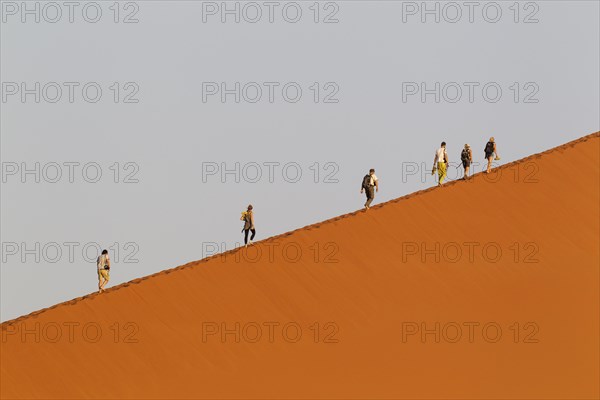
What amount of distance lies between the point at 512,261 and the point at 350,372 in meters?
4.70

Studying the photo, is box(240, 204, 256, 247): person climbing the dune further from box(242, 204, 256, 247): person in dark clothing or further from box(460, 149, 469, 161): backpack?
box(460, 149, 469, 161): backpack

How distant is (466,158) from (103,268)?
818cm

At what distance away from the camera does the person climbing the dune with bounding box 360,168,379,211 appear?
2652cm

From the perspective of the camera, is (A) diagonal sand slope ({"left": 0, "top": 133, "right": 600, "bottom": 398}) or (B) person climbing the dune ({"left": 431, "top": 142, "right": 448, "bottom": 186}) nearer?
(A) diagonal sand slope ({"left": 0, "top": 133, "right": 600, "bottom": 398})

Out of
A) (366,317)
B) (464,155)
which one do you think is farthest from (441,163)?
(366,317)

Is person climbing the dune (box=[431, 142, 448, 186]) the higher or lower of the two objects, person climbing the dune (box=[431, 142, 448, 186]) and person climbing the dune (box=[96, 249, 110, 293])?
the higher

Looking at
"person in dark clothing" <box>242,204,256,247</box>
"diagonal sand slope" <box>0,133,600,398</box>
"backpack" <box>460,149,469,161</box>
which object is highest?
"backpack" <box>460,149,469,161</box>

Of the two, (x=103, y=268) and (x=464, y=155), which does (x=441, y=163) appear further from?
(x=103, y=268)

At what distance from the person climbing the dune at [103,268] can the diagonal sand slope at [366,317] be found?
1.11 ft

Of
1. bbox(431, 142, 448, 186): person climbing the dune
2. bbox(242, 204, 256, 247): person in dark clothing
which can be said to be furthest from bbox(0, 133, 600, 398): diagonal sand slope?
bbox(431, 142, 448, 186): person climbing the dune

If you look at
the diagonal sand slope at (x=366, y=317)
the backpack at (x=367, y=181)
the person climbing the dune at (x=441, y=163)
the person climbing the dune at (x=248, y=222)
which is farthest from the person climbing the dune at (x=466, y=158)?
the person climbing the dune at (x=248, y=222)

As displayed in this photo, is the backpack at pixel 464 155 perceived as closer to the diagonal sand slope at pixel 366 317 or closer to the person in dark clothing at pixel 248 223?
the diagonal sand slope at pixel 366 317

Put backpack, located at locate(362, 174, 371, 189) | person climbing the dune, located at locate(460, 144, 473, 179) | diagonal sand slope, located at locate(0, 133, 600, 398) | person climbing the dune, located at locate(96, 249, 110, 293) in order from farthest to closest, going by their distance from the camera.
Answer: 1. person climbing the dune, located at locate(460, 144, 473, 179)
2. backpack, located at locate(362, 174, 371, 189)
3. person climbing the dune, located at locate(96, 249, 110, 293)
4. diagonal sand slope, located at locate(0, 133, 600, 398)

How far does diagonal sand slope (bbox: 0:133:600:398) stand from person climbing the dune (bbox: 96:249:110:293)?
34cm
